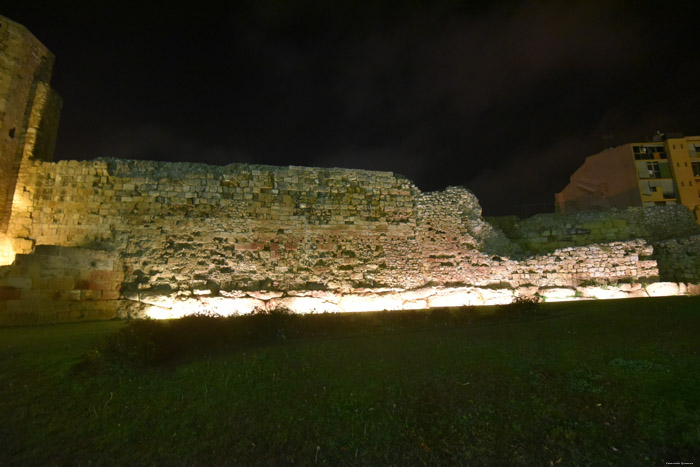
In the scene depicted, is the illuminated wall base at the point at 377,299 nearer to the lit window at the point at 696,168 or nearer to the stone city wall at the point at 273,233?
the stone city wall at the point at 273,233

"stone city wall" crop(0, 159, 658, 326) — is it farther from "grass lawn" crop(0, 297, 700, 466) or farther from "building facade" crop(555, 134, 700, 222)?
"building facade" crop(555, 134, 700, 222)

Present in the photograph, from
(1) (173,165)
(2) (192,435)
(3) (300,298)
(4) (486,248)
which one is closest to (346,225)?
(3) (300,298)

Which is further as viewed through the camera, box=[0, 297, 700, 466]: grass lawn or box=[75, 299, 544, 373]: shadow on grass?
box=[75, 299, 544, 373]: shadow on grass

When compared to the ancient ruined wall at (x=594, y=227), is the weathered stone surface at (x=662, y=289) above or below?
below

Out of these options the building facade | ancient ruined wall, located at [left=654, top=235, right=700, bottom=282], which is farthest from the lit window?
ancient ruined wall, located at [left=654, top=235, right=700, bottom=282]

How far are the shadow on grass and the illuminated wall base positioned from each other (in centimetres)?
263

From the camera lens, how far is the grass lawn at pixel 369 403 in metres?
4.00

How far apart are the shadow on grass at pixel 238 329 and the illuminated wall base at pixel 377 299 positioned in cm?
263

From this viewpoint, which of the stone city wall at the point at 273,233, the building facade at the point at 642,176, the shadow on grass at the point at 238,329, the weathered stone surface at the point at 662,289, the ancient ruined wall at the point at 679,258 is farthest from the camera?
the building facade at the point at 642,176

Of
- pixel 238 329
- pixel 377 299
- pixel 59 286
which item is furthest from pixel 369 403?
pixel 59 286

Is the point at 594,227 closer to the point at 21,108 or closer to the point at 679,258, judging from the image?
the point at 679,258

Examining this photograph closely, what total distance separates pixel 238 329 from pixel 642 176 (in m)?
45.6

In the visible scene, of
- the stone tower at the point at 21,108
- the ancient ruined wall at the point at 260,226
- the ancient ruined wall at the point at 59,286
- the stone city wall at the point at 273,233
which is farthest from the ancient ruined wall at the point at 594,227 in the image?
the stone tower at the point at 21,108

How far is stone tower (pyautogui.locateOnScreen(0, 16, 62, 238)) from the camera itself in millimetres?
13078
